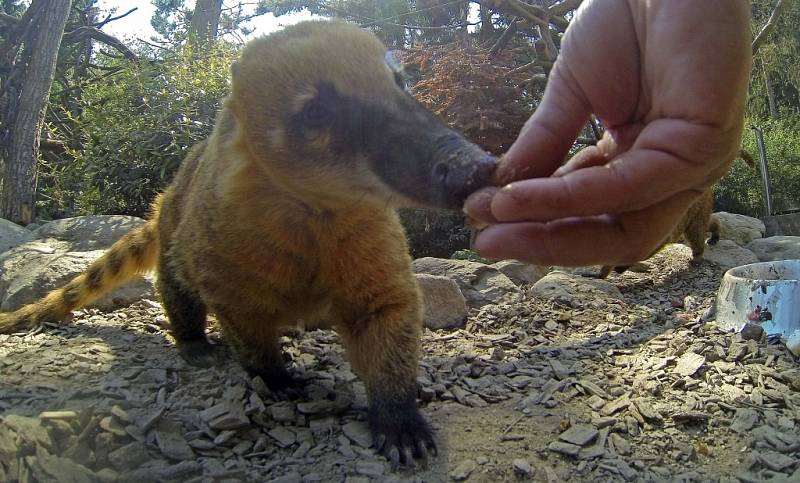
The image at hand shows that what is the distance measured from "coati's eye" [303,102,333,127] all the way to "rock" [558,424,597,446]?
5.47ft

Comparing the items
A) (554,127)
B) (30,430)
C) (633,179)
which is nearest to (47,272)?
(30,430)

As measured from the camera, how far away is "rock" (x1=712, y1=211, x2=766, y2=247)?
935 centimetres

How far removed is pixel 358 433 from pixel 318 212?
103 centimetres

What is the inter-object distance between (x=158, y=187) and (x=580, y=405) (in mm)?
6279

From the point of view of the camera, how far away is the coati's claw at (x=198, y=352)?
3816 millimetres

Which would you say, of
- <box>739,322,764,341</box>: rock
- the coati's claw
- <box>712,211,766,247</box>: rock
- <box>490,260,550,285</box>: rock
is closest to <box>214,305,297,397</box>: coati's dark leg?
the coati's claw

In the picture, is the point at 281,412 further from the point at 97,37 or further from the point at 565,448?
the point at 97,37

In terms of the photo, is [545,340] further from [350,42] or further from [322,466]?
[350,42]

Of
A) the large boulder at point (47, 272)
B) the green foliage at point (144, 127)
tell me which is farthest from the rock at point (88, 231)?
the green foliage at point (144, 127)

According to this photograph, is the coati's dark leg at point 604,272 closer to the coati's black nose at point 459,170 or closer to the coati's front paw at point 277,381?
the coati's front paw at point 277,381

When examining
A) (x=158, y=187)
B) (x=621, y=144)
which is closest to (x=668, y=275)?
(x=621, y=144)

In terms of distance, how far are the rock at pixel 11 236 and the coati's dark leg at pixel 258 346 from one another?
4.32 m

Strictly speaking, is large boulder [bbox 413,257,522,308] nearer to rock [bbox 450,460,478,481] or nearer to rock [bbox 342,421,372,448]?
rock [bbox 342,421,372,448]

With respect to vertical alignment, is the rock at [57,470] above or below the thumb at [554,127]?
below
